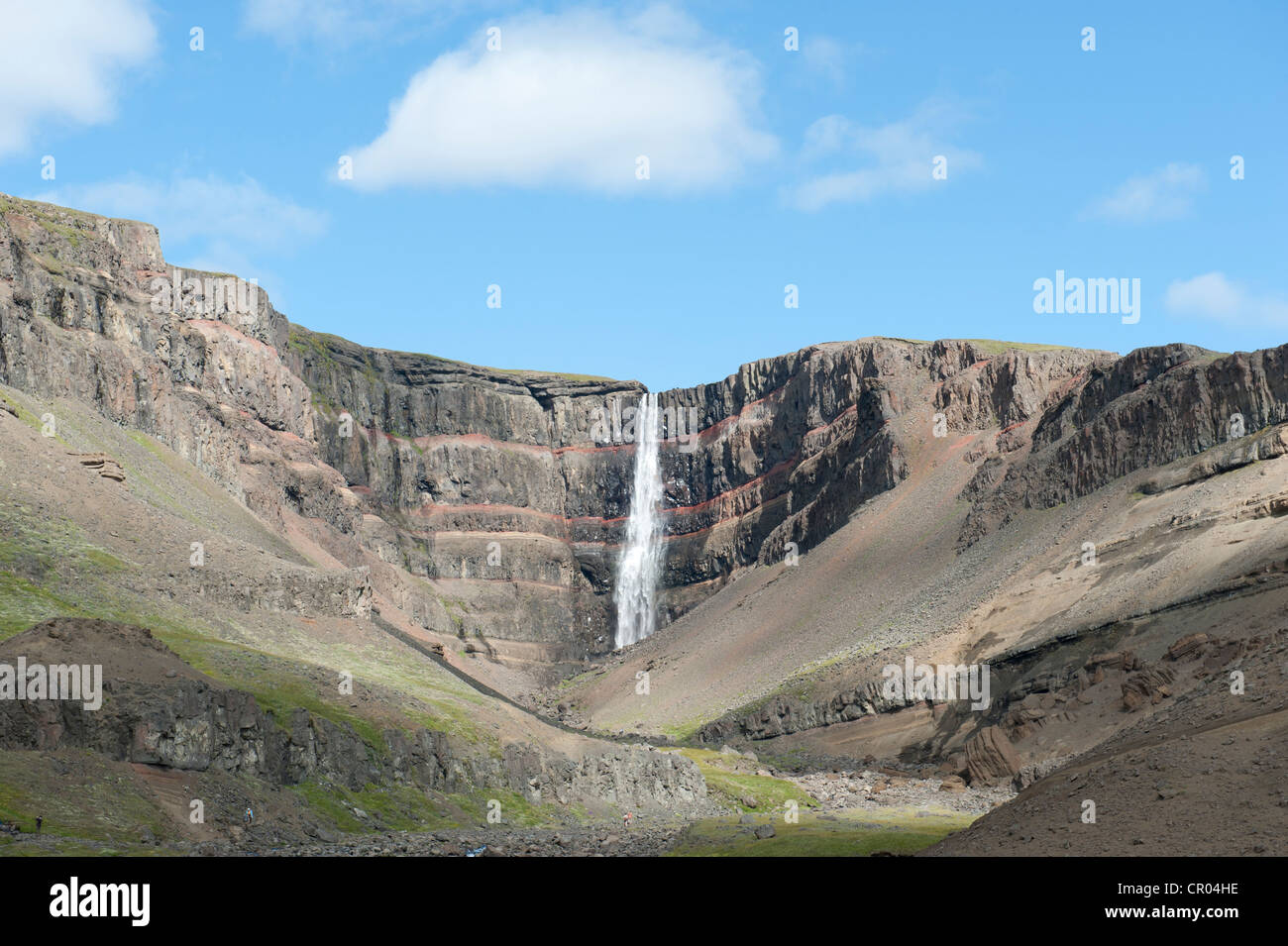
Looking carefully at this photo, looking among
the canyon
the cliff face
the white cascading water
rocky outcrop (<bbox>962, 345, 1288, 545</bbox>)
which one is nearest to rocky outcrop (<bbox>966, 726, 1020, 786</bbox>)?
the canyon

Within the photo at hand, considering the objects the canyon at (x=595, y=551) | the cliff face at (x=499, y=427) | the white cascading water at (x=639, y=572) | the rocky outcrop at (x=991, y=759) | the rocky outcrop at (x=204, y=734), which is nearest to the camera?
the rocky outcrop at (x=204, y=734)

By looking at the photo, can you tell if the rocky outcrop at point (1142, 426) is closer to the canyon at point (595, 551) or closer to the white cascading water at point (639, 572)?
the canyon at point (595, 551)

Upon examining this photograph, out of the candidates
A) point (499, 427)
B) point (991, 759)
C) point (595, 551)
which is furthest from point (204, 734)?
point (499, 427)

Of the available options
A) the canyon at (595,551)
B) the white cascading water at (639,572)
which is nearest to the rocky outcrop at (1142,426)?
the canyon at (595,551)

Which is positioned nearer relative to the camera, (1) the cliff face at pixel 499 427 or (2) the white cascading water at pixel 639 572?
(1) the cliff face at pixel 499 427

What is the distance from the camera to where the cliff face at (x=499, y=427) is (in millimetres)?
101812

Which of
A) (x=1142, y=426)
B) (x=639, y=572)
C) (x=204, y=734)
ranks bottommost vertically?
(x=204, y=734)

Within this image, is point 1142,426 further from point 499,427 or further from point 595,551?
point 499,427

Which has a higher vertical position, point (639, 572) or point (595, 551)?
point (595, 551)

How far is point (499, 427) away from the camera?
7869 inches

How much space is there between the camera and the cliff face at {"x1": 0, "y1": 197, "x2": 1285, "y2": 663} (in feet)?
334

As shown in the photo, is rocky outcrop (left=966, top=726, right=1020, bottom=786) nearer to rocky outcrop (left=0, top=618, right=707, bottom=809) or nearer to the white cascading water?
rocky outcrop (left=0, top=618, right=707, bottom=809)

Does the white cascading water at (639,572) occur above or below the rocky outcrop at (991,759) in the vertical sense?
above
